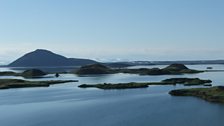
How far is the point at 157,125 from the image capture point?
44.5m

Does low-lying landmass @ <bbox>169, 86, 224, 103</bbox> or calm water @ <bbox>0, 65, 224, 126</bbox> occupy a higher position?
low-lying landmass @ <bbox>169, 86, 224, 103</bbox>

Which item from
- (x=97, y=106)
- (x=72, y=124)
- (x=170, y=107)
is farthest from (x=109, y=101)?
(x=72, y=124)

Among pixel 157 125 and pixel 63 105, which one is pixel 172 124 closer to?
pixel 157 125

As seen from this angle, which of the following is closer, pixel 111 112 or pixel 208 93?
pixel 111 112

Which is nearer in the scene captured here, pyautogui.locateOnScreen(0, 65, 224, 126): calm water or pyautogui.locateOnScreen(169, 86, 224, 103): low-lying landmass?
pyautogui.locateOnScreen(0, 65, 224, 126): calm water

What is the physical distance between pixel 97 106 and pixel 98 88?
35.6 meters

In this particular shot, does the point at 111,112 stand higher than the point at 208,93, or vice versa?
the point at 208,93

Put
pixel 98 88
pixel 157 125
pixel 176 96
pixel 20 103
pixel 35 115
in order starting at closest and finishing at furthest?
pixel 157 125
pixel 35 115
pixel 20 103
pixel 176 96
pixel 98 88

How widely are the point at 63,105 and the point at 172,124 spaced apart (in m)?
23.8

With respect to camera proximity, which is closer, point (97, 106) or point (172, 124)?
point (172, 124)

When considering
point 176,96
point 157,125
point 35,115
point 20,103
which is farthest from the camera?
point 176,96

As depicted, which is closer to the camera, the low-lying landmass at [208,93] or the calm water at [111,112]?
the calm water at [111,112]

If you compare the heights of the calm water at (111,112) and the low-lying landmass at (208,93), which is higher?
the low-lying landmass at (208,93)

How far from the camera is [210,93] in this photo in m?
70.2
